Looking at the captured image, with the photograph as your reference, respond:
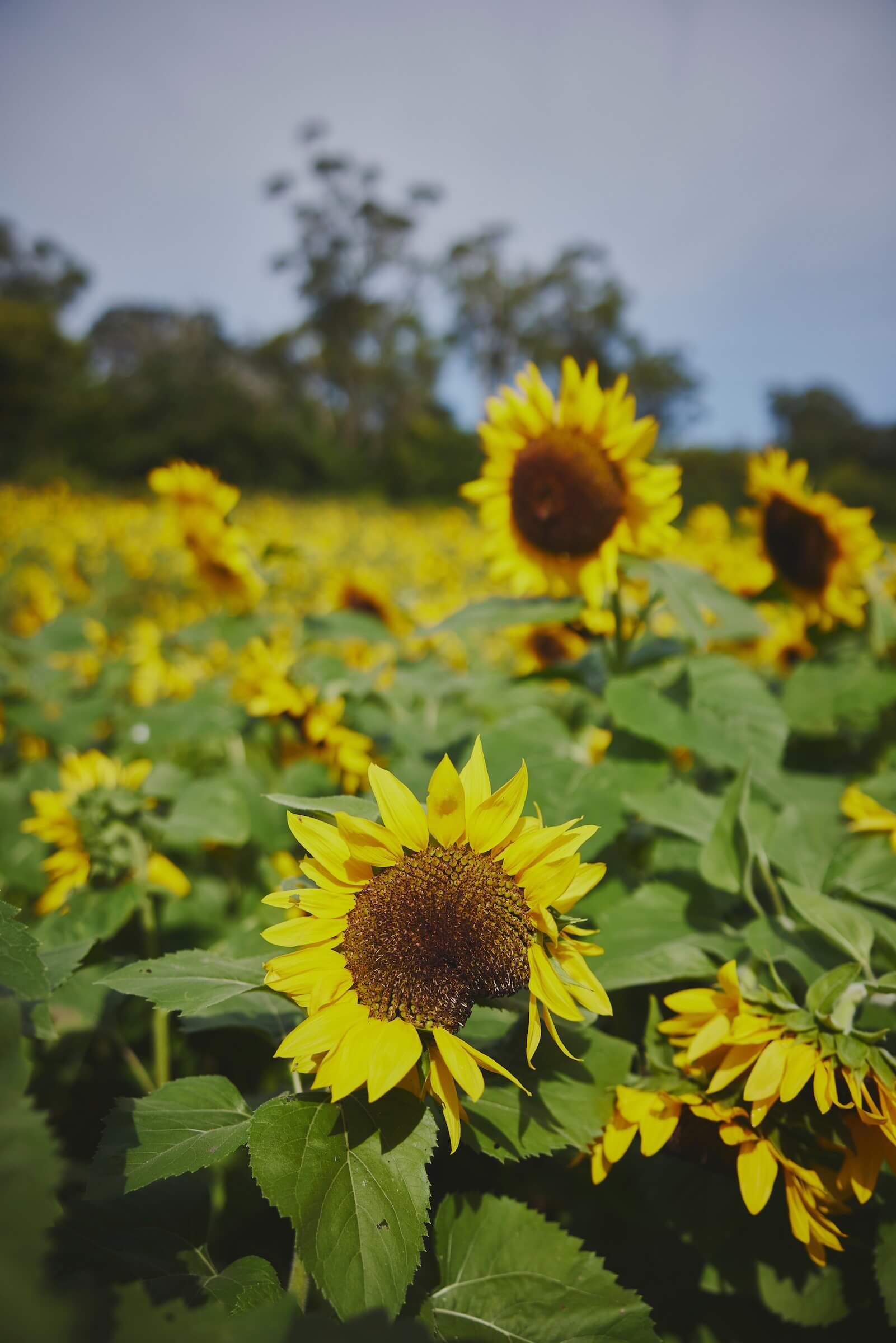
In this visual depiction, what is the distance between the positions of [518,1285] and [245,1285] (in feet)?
1.09

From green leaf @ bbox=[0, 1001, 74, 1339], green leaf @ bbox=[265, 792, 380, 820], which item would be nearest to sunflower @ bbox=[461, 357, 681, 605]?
green leaf @ bbox=[265, 792, 380, 820]

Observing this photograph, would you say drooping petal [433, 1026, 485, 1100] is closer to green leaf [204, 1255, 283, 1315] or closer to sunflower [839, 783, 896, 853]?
green leaf [204, 1255, 283, 1315]

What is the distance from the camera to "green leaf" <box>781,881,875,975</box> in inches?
39.1

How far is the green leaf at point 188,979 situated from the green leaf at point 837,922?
718mm

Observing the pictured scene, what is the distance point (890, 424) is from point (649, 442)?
33537mm

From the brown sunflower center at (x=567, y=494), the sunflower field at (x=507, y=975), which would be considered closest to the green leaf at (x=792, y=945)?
the sunflower field at (x=507, y=975)

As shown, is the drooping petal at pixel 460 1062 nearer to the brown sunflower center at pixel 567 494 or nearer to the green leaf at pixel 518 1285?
the green leaf at pixel 518 1285

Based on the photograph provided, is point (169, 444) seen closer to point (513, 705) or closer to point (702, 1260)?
point (513, 705)

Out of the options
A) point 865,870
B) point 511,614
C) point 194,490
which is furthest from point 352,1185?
point 194,490

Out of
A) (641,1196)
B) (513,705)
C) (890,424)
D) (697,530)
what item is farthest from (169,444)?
(890,424)

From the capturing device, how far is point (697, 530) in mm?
4297

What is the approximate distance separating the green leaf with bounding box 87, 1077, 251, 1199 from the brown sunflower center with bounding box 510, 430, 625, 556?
1.26 m

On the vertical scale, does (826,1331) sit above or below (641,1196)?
below

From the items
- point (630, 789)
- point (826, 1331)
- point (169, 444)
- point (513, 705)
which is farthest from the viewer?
point (169, 444)
